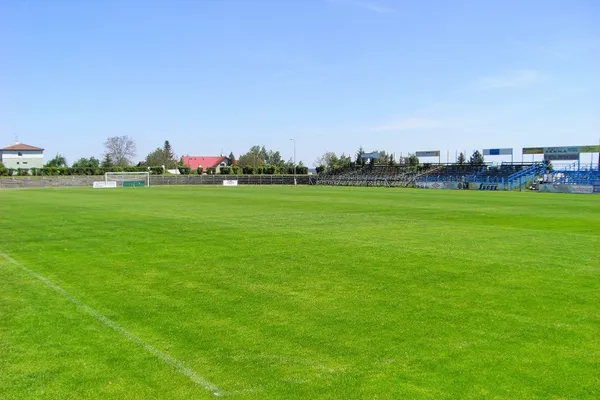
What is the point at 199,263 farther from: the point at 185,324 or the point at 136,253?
the point at 185,324

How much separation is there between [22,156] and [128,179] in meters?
70.7

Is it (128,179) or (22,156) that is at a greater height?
(22,156)

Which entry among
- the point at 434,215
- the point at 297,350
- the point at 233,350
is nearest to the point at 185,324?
the point at 233,350

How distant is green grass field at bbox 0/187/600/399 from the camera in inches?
207

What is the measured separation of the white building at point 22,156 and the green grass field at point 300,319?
136m

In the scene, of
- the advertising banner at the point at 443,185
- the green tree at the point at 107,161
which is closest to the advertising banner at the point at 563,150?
the advertising banner at the point at 443,185

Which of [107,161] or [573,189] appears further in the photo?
[107,161]

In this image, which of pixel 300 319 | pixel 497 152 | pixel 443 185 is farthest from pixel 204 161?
pixel 300 319

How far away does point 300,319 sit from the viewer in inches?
292

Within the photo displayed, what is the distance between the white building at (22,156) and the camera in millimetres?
135125

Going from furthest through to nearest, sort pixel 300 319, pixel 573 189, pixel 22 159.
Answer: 1. pixel 22 159
2. pixel 573 189
3. pixel 300 319

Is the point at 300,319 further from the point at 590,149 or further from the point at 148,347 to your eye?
the point at 590,149

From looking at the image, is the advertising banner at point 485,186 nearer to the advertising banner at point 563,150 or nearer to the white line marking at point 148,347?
the advertising banner at point 563,150

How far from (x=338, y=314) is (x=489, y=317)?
2112 millimetres
